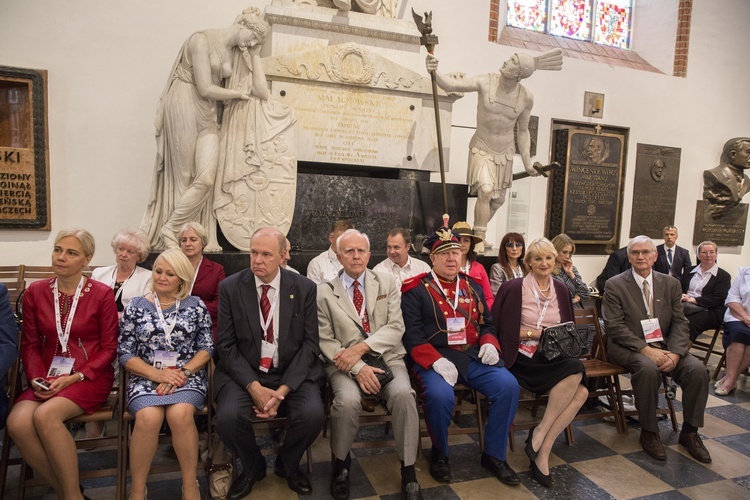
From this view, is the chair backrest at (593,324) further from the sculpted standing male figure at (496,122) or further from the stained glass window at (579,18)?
the stained glass window at (579,18)

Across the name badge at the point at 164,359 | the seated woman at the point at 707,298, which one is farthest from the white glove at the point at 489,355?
the seated woman at the point at 707,298

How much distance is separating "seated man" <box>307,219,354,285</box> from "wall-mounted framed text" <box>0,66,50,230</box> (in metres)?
3.56

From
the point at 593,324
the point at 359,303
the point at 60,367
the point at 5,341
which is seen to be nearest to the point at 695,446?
the point at 593,324

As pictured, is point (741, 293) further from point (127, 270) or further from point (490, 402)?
point (127, 270)

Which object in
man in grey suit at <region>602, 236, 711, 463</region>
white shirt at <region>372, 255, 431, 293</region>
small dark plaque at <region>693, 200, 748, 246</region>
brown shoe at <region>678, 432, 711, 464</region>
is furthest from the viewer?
small dark plaque at <region>693, 200, 748, 246</region>

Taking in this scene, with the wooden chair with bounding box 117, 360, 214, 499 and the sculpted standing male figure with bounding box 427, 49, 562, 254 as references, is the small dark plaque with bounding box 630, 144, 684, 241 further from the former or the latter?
the wooden chair with bounding box 117, 360, 214, 499

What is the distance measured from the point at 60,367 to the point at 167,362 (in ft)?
1.58

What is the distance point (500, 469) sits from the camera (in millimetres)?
2848

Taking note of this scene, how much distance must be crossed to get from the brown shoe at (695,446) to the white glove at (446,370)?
1.66 meters

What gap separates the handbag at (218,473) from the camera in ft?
8.29

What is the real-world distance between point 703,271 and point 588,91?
354 centimetres

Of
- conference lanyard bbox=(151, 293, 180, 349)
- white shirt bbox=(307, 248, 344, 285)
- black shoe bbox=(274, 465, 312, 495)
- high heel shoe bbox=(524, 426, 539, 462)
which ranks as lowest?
black shoe bbox=(274, 465, 312, 495)

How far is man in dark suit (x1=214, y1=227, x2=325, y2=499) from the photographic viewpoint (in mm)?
2561

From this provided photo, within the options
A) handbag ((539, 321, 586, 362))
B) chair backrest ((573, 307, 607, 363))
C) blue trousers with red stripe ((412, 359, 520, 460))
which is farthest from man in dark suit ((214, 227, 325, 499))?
chair backrest ((573, 307, 607, 363))
